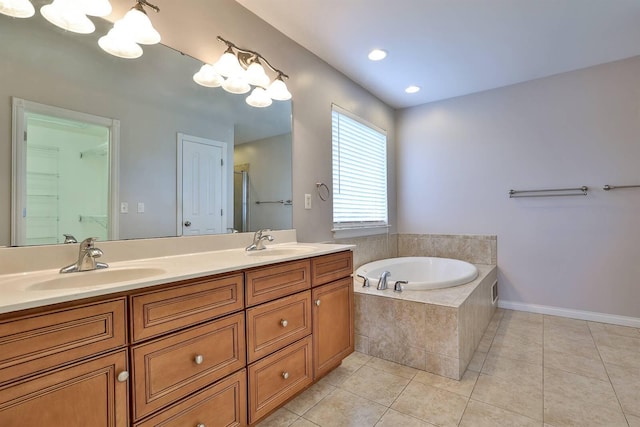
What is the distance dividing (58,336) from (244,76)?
1604 mm

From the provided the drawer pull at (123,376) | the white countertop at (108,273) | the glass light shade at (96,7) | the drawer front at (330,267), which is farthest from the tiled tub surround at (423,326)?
the glass light shade at (96,7)

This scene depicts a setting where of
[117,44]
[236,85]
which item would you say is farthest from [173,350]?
[236,85]

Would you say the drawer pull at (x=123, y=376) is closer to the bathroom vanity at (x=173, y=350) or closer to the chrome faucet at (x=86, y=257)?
the bathroom vanity at (x=173, y=350)

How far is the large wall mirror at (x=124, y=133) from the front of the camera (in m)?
1.17

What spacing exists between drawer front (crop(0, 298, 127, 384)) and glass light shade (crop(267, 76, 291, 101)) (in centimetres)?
161

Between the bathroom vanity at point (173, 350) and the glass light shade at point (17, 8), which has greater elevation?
the glass light shade at point (17, 8)

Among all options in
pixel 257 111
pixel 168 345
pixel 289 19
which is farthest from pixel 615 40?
pixel 168 345

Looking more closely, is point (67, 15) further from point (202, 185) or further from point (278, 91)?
point (278, 91)

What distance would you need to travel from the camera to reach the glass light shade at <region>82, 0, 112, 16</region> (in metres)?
1.24

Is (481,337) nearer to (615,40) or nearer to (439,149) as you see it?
(439,149)

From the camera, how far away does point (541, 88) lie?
A: 2.99 m

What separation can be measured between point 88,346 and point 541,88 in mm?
3908

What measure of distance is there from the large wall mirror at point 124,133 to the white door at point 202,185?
0.4 inches

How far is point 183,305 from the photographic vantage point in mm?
1101
